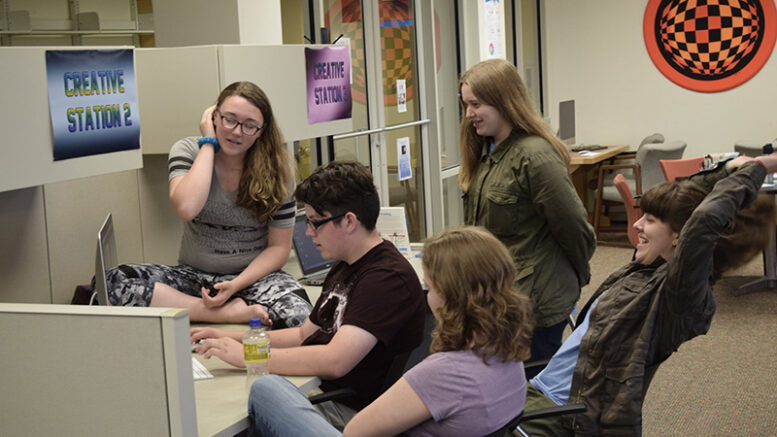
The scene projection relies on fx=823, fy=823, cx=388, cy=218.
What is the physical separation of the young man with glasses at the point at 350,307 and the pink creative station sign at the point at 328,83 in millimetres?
1141

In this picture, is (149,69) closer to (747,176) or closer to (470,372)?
(470,372)

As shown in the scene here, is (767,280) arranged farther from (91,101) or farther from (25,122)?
(25,122)

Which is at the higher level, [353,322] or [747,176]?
[747,176]

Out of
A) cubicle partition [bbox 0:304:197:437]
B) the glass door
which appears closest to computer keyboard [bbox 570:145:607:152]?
the glass door

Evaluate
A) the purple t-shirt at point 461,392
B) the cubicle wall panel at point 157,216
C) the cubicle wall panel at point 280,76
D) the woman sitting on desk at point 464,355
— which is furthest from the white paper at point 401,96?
the purple t-shirt at point 461,392

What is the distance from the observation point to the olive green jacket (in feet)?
8.74

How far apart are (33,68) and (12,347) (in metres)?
0.80

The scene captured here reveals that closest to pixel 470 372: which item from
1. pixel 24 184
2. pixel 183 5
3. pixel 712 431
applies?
pixel 24 184

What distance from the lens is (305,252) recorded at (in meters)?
3.33

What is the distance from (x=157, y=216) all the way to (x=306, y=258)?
604 mm

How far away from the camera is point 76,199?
2795 mm

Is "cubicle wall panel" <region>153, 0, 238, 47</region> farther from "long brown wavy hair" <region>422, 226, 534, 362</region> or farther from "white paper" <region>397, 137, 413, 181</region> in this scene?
"white paper" <region>397, 137, 413, 181</region>

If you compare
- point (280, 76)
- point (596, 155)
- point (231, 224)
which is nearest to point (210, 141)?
point (231, 224)

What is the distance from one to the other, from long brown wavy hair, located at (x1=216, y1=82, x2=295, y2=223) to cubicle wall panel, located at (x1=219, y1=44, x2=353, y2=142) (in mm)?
235
